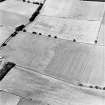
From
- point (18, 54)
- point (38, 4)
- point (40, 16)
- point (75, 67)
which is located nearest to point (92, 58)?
point (75, 67)

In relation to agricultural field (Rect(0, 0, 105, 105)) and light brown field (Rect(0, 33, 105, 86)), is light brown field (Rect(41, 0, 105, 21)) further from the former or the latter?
light brown field (Rect(0, 33, 105, 86))

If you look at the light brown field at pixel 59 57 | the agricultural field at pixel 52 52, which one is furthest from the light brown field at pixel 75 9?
the light brown field at pixel 59 57

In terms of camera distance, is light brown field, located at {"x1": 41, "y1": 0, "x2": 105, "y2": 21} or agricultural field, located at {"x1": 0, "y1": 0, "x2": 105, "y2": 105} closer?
agricultural field, located at {"x1": 0, "y1": 0, "x2": 105, "y2": 105}

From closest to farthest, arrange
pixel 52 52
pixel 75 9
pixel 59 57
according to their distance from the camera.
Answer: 1. pixel 59 57
2. pixel 52 52
3. pixel 75 9

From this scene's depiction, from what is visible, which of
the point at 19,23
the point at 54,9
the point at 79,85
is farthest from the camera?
the point at 54,9

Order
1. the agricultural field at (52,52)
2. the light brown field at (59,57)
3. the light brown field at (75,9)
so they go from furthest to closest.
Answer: the light brown field at (75,9) → the light brown field at (59,57) → the agricultural field at (52,52)

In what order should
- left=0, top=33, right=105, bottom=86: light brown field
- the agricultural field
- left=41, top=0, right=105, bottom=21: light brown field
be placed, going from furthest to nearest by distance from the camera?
1. left=41, top=0, right=105, bottom=21: light brown field
2. left=0, top=33, right=105, bottom=86: light brown field
3. the agricultural field

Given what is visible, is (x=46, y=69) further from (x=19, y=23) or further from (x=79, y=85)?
(x=19, y=23)

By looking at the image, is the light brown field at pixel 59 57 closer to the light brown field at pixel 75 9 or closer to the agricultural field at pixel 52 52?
the agricultural field at pixel 52 52

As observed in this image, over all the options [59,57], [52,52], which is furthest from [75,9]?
[59,57]

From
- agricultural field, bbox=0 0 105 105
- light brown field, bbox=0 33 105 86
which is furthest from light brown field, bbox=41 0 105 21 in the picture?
light brown field, bbox=0 33 105 86

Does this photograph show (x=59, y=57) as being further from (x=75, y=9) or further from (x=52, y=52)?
(x=75, y=9)
